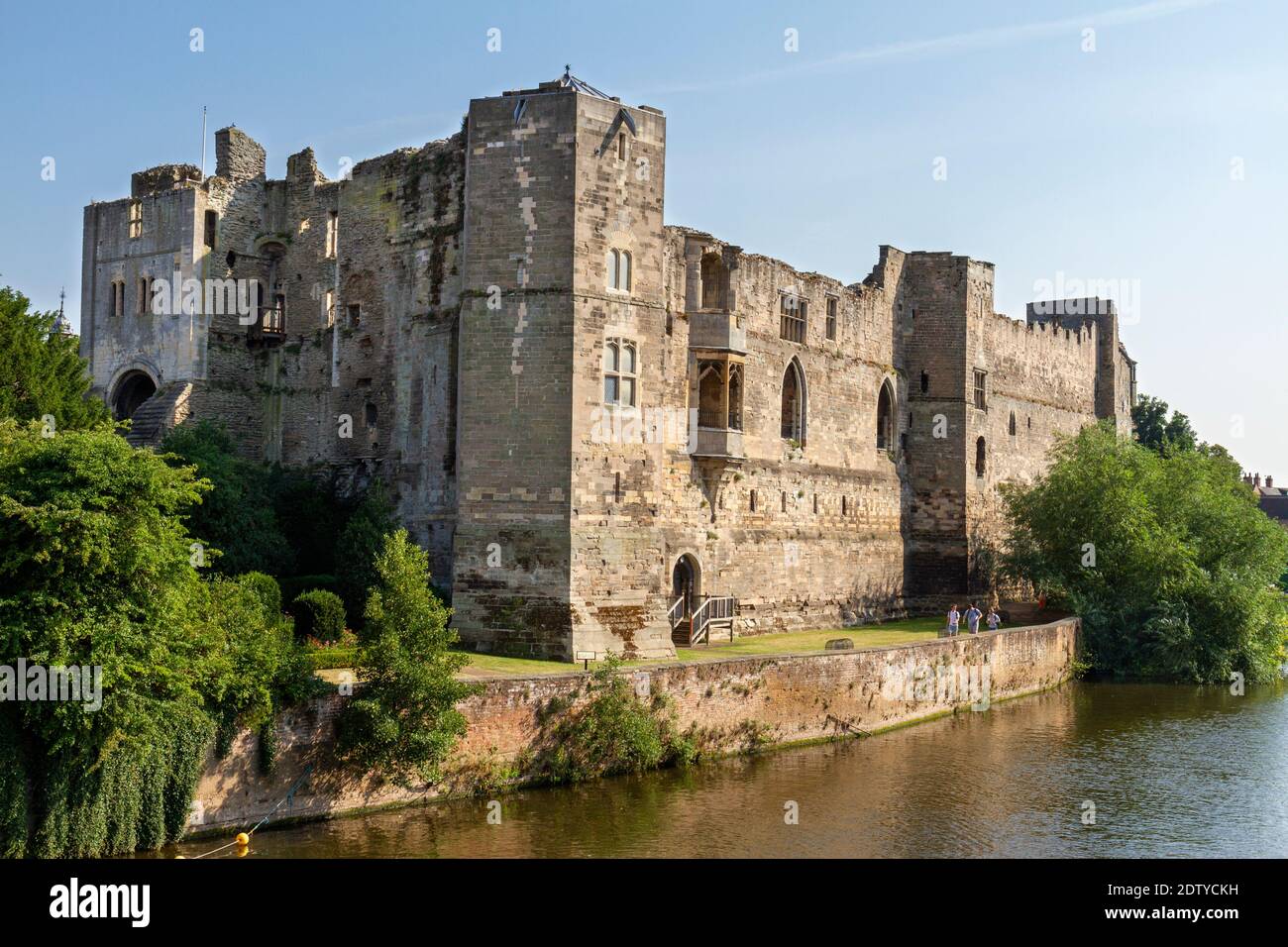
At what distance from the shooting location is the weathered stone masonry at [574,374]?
2559 cm

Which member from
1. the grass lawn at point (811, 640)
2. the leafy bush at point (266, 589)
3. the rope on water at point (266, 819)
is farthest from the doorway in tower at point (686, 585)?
the rope on water at point (266, 819)

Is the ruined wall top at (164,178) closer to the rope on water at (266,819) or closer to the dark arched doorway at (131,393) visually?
the dark arched doorway at (131,393)

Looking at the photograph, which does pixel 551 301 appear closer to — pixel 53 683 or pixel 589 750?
pixel 589 750

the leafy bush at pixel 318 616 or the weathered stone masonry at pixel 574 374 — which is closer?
the leafy bush at pixel 318 616

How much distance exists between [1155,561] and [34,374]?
1116 inches

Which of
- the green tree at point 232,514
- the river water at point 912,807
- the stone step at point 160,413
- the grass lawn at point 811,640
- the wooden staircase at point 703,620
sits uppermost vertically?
the stone step at point 160,413

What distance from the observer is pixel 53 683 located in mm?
15930

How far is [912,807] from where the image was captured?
21156mm

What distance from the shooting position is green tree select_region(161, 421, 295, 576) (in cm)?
2577

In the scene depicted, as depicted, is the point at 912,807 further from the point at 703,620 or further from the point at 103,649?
the point at 103,649

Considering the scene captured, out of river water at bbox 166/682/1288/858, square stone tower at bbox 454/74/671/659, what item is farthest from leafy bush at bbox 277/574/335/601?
river water at bbox 166/682/1288/858

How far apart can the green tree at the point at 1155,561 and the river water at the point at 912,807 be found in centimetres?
833

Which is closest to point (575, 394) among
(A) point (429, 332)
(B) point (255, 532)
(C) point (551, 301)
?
(C) point (551, 301)

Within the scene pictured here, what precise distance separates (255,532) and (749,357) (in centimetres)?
1318
